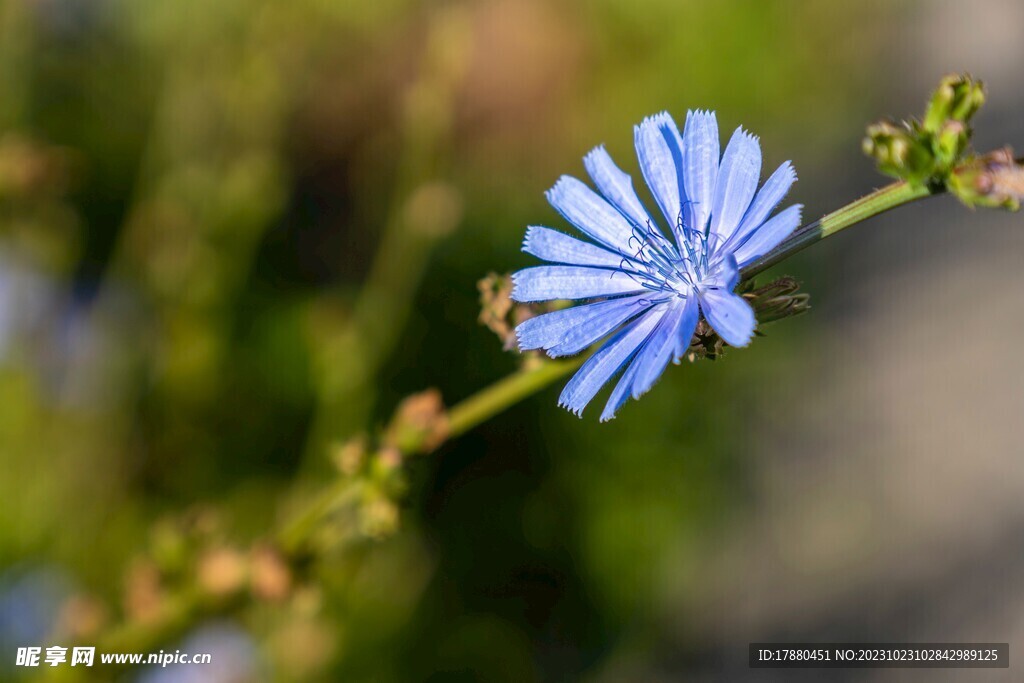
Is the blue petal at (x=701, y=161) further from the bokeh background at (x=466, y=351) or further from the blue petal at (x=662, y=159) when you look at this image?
the bokeh background at (x=466, y=351)

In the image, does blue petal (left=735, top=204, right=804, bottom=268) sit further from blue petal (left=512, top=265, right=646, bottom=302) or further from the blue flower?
blue petal (left=512, top=265, right=646, bottom=302)

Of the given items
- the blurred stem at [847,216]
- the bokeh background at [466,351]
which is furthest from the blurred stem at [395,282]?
the blurred stem at [847,216]

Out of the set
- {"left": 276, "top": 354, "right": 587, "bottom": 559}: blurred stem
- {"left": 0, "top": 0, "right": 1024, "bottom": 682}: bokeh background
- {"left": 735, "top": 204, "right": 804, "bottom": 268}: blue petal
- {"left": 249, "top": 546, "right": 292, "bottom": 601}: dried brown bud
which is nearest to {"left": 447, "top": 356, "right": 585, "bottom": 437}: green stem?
{"left": 276, "top": 354, "right": 587, "bottom": 559}: blurred stem

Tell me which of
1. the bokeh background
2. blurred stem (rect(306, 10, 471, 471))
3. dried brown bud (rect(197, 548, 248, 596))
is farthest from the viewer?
the bokeh background

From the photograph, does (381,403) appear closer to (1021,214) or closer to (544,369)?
(544,369)

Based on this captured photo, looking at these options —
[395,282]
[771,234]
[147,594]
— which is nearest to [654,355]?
[771,234]

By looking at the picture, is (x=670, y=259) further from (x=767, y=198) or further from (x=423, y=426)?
(x=423, y=426)
